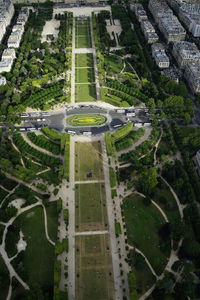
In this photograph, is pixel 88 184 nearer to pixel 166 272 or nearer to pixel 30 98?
pixel 166 272

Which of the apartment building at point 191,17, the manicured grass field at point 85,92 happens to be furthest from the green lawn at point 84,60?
the apartment building at point 191,17

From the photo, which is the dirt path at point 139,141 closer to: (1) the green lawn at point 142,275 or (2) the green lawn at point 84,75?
(1) the green lawn at point 142,275

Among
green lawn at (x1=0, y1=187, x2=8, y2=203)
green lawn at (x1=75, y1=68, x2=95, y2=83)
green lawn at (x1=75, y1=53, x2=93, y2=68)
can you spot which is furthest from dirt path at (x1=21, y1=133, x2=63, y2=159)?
green lawn at (x1=75, y1=53, x2=93, y2=68)

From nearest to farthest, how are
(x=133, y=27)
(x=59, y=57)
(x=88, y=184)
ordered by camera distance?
(x=88, y=184) < (x=59, y=57) < (x=133, y=27)

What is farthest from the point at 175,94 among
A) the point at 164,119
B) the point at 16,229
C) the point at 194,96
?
the point at 16,229

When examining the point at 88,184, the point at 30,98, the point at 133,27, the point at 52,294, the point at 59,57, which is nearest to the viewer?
the point at 52,294

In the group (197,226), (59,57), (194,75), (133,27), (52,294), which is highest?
(133,27)

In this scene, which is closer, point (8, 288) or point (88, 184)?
point (8, 288)
